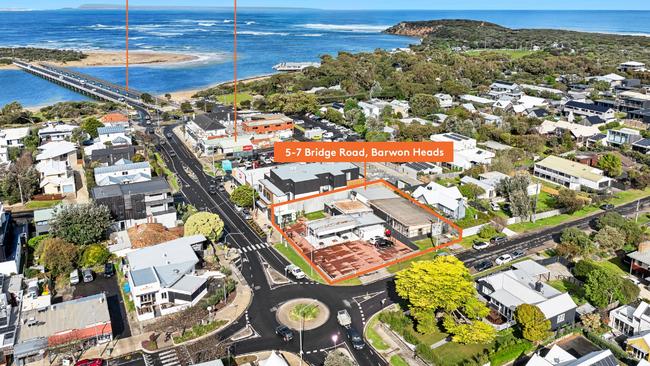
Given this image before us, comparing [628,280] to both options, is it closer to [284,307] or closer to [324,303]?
[324,303]

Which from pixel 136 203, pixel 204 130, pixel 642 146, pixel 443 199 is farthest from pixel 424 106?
pixel 136 203

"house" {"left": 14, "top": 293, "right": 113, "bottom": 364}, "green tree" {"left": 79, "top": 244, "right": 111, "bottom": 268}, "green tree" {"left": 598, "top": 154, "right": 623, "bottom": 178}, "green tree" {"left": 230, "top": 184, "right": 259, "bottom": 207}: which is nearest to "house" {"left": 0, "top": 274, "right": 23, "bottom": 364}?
"house" {"left": 14, "top": 293, "right": 113, "bottom": 364}

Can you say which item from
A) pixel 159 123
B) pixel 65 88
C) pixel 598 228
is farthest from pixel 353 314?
pixel 65 88

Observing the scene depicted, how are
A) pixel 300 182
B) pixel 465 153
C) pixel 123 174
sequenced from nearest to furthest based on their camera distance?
pixel 300 182 < pixel 123 174 < pixel 465 153

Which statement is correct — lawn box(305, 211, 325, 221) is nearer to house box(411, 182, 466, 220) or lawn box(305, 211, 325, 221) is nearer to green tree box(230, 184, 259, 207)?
green tree box(230, 184, 259, 207)

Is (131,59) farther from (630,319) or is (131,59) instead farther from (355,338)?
(630,319)
